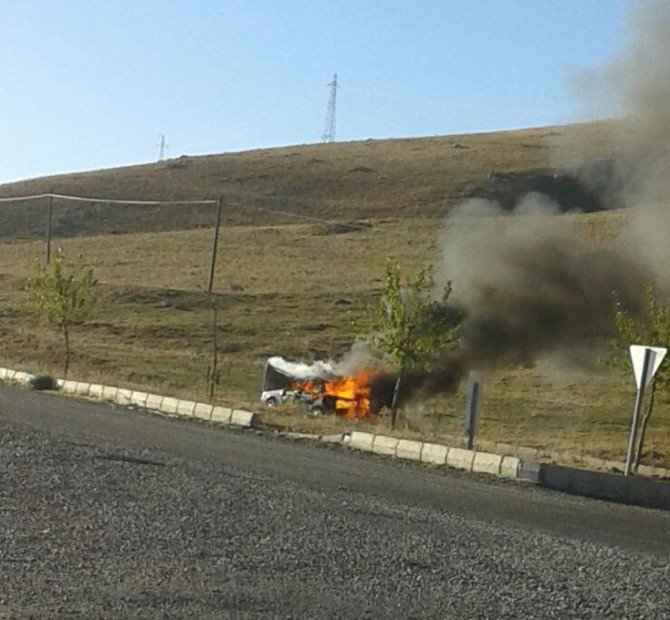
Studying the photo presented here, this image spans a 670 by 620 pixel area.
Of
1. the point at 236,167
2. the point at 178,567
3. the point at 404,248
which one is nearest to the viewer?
the point at 178,567

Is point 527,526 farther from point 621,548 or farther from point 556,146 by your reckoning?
point 556,146

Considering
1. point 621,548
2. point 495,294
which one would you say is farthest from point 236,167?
point 621,548

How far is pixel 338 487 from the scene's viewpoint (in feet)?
51.2

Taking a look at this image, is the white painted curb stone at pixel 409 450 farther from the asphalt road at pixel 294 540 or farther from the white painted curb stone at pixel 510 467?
the white painted curb stone at pixel 510 467

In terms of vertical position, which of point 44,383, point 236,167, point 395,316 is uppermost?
point 236,167

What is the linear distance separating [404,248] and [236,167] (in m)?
39.6

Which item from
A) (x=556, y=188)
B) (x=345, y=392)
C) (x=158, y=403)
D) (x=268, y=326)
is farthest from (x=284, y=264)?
(x=158, y=403)

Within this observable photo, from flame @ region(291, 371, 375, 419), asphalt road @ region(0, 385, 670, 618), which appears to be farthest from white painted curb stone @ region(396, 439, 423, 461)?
flame @ region(291, 371, 375, 419)

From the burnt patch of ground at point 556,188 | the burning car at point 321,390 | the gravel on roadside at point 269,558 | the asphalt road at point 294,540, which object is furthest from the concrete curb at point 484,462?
the burnt patch of ground at point 556,188

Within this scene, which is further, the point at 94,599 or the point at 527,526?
the point at 527,526

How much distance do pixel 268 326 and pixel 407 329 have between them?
17402 mm

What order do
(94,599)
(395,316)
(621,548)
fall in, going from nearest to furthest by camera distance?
(94,599) → (621,548) → (395,316)

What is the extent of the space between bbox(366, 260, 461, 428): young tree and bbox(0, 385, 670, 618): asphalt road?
31.6ft

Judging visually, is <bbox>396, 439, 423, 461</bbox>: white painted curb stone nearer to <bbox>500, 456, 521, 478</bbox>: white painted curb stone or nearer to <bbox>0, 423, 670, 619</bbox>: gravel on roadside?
<bbox>500, 456, 521, 478</bbox>: white painted curb stone
